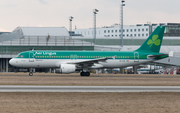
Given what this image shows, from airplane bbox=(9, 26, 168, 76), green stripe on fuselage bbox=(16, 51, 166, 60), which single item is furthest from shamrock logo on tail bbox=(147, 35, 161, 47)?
green stripe on fuselage bbox=(16, 51, 166, 60)

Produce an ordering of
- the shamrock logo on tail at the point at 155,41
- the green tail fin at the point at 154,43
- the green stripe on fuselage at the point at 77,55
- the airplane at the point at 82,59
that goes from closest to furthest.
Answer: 1. the airplane at the point at 82,59
2. the green stripe on fuselage at the point at 77,55
3. the green tail fin at the point at 154,43
4. the shamrock logo on tail at the point at 155,41

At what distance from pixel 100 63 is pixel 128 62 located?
221 inches

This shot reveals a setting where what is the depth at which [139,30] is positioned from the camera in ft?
641

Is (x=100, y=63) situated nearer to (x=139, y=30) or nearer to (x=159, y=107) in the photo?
(x=159, y=107)

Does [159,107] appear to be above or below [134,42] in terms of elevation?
below

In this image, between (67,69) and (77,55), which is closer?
(67,69)

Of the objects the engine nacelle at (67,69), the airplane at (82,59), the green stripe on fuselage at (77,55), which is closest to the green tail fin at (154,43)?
the airplane at (82,59)

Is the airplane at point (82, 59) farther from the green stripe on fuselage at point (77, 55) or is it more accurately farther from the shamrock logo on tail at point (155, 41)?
the shamrock logo on tail at point (155, 41)

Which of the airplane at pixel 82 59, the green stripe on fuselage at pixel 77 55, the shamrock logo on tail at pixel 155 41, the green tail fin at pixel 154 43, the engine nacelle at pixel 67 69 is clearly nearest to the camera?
the engine nacelle at pixel 67 69

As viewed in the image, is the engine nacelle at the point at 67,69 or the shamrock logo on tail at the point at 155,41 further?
the shamrock logo on tail at the point at 155,41

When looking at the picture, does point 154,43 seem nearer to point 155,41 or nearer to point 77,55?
point 155,41

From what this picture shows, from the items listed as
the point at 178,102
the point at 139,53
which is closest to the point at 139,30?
the point at 139,53

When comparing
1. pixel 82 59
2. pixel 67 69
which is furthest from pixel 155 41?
pixel 67 69

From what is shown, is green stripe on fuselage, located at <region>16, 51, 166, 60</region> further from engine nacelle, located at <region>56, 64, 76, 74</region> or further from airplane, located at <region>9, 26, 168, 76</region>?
engine nacelle, located at <region>56, 64, 76, 74</region>
